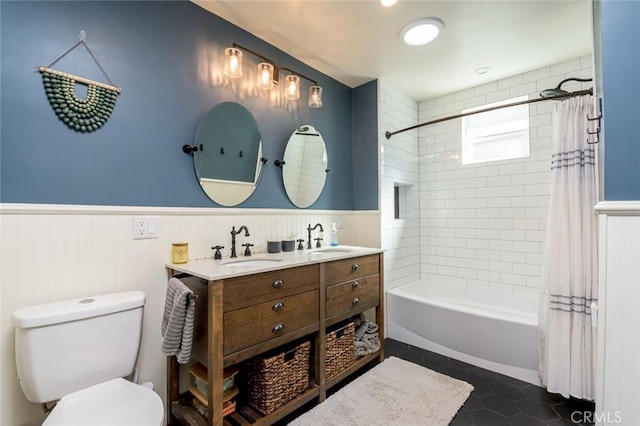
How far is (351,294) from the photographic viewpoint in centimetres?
208

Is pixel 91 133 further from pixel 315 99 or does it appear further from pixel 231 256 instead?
pixel 315 99

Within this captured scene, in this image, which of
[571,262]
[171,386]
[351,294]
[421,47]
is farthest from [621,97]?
[171,386]

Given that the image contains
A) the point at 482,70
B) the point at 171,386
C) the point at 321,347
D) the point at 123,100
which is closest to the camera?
the point at 123,100

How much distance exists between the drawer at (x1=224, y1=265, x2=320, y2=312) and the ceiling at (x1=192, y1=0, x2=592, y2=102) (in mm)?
1706

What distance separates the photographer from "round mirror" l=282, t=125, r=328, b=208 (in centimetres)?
240

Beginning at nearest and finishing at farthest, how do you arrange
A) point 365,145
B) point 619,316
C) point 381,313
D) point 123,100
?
point 619,316 → point 123,100 → point 381,313 → point 365,145

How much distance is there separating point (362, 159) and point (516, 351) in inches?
82.5

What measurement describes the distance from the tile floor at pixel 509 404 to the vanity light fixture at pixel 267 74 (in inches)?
95.5

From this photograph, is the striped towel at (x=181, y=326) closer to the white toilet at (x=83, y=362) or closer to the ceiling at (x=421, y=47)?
the white toilet at (x=83, y=362)

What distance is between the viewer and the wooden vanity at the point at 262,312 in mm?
1323

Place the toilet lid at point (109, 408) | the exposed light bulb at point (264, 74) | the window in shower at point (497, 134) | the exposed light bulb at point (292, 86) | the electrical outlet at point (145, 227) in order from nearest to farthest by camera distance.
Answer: the toilet lid at point (109, 408)
the electrical outlet at point (145, 227)
the exposed light bulb at point (264, 74)
the exposed light bulb at point (292, 86)
the window in shower at point (497, 134)

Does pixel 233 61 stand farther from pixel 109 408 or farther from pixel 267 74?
pixel 109 408

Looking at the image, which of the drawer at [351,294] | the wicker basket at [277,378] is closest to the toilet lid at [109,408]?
the wicker basket at [277,378]

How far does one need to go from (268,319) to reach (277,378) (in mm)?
383
